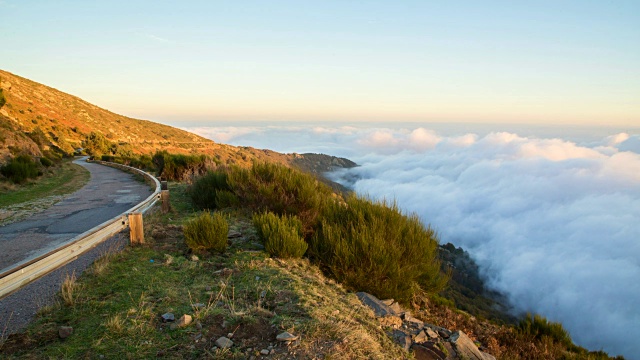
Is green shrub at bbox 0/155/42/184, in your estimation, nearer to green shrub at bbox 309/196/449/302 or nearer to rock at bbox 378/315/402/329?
green shrub at bbox 309/196/449/302

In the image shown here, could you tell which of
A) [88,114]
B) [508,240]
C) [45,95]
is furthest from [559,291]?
[45,95]

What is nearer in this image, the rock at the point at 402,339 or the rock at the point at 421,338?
the rock at the point at 402,339

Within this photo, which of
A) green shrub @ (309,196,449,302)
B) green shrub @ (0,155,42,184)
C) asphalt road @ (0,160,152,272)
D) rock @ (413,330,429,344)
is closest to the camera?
rock @ (413,330,429,344)

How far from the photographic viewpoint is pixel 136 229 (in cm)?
704

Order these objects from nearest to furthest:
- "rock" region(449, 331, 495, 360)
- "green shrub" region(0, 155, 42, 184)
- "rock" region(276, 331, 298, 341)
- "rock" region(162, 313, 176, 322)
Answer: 1. "rock" region(276, 331, 298, 341)
2. "rock" region(162, 313, 176, 322)
3. "rock" region(449, 331, 495, 360)
4. "green shrub" region(0, 155, 42, 184)

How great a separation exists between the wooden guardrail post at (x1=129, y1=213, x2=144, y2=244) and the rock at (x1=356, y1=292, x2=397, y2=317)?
4.26 meters

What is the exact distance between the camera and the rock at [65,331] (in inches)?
146

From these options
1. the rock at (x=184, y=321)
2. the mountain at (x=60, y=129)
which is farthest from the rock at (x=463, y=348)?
the mountain at (x=60, y=129)

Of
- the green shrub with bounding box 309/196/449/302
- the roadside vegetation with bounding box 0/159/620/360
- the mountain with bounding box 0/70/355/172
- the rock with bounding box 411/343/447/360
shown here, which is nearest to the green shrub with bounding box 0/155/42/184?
the mountain with bounding box 0/70/355/172

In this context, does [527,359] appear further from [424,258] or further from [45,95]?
[45,95]

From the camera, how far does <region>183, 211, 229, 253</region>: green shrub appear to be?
695cm

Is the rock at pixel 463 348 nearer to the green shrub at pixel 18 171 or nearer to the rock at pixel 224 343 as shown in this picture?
the rock at pixel 224 343

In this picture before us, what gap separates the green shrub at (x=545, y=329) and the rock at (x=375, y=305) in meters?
5.27

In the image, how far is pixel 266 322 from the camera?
12.9ft
